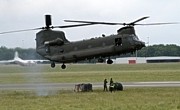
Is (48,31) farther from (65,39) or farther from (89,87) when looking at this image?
(89,87)

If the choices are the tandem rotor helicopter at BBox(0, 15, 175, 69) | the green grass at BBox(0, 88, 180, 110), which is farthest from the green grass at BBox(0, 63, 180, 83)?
the green grass at BBox(0, 88, 180, 110)

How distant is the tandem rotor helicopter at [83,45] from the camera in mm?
51094

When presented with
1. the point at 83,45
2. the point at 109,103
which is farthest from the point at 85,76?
the point at 109,103

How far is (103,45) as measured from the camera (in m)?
52.1

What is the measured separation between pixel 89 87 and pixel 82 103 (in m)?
15.1

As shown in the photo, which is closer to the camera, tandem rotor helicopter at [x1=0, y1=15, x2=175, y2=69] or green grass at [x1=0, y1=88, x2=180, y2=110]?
green grass at [x1=0, y1=88, x2=180, y2=110]

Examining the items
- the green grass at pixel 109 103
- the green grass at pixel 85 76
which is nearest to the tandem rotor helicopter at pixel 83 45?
the green grass at pixel 109 103

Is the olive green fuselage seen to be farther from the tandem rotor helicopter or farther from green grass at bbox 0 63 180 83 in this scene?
green grass at bbox 0 63 180 83

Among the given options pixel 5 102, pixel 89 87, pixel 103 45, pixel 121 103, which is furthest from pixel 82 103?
pixel 89 87

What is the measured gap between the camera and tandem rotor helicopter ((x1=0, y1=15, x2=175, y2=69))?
51094 millimetres

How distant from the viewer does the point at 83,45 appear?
Answer: 174ft

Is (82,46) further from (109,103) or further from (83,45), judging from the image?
(109,103)

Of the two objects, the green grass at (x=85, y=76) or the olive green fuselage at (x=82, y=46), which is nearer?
the olive green fuselage at (x=82, y=46)

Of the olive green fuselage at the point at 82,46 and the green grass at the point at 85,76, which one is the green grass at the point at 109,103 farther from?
the green grass at the point at 85,76
